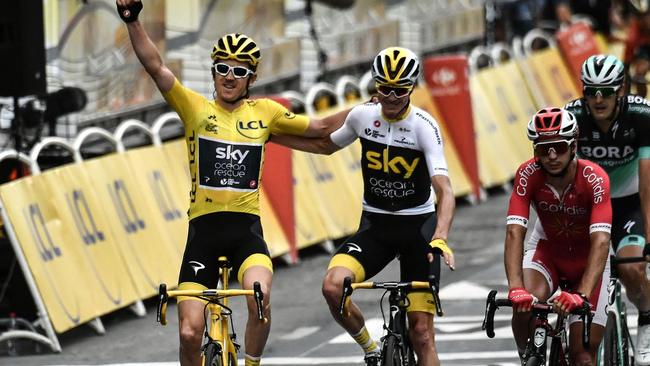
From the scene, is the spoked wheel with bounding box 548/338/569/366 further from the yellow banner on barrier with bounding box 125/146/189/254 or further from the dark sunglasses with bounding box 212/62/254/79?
the yellow banner on barrier with bounding box 125/146/189/254

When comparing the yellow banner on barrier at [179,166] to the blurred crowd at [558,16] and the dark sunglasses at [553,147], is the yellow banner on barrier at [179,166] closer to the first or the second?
the dark sunglasses at [553,147]

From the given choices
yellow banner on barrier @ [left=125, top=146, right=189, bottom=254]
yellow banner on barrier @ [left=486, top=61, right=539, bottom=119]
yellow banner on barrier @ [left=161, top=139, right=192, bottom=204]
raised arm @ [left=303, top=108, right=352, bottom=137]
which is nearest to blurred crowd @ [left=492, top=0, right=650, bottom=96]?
yellow banner on barrier @ [left=486, top=61, right=539, bottom=119]

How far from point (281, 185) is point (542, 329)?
296 inches

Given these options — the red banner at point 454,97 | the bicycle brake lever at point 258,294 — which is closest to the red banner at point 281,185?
the red banner at point 454,97

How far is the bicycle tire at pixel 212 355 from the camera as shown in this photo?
29.0 ft

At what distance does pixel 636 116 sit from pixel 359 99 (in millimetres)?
8642

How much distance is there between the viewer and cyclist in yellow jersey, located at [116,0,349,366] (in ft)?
30.9

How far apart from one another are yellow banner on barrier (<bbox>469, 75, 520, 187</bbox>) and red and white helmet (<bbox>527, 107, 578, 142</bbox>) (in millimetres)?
11391

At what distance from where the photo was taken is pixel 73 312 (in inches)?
512

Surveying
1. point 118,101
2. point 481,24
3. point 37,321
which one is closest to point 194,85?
point 118,101

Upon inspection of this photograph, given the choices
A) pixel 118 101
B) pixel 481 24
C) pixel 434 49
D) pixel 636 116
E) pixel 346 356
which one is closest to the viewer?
pixel 636 116

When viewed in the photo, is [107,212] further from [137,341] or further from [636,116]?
[636,116]

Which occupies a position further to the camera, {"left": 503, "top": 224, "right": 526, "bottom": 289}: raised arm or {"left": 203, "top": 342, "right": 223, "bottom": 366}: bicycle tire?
{"left": 503, "top": 224, "right": 526, "bottom": 289}: raised arm

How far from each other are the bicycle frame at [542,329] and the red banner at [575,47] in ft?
51.4
